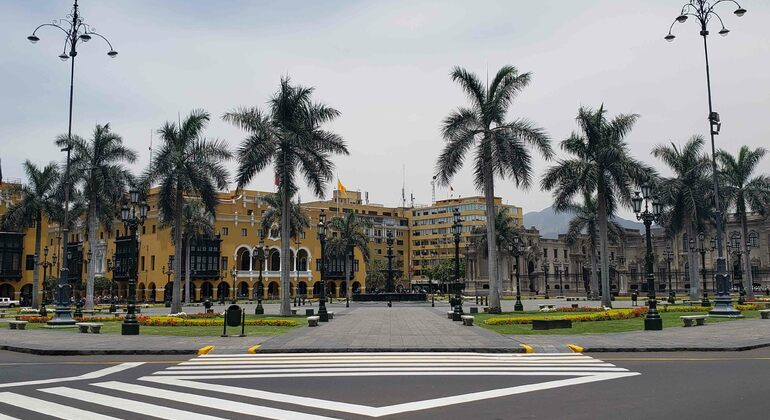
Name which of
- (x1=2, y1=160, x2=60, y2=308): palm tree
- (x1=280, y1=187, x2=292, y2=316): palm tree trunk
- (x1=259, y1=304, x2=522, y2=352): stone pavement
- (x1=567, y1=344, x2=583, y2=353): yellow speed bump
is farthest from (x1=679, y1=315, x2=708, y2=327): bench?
(x1=2, y1=160, x2=60, y2=308): palm tree

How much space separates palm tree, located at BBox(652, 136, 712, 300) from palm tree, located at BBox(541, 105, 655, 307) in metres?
9.81

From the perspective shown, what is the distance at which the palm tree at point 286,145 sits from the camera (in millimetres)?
35094

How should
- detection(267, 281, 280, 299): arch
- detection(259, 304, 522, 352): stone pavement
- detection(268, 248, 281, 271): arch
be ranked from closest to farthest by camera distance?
detection(259, 304, 522, 352): stone pavement < detection(268, 248, 281, 271): arch < detection(267, 281, 280, 299): arch

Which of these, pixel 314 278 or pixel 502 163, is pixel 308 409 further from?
pixel 314 278

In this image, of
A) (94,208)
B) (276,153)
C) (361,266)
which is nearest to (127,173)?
(94,208)

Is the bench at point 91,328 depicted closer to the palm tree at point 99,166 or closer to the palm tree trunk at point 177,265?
the palm tree trunk at point 177,265

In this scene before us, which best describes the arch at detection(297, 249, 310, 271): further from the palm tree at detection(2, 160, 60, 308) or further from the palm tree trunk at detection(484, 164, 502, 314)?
the palm tree trunk at detection(484, 164, 502, 314)

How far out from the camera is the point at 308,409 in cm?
946

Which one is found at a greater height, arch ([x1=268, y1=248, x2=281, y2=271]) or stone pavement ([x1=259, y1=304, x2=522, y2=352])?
arch ([x1=268, y1=248, x2=281, y2=271])

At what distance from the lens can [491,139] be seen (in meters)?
35.7

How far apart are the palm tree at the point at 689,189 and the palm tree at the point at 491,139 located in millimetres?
19201

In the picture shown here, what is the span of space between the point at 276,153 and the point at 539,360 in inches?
910

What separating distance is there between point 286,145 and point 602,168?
64.9ft

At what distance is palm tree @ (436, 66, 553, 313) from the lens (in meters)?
35.5
